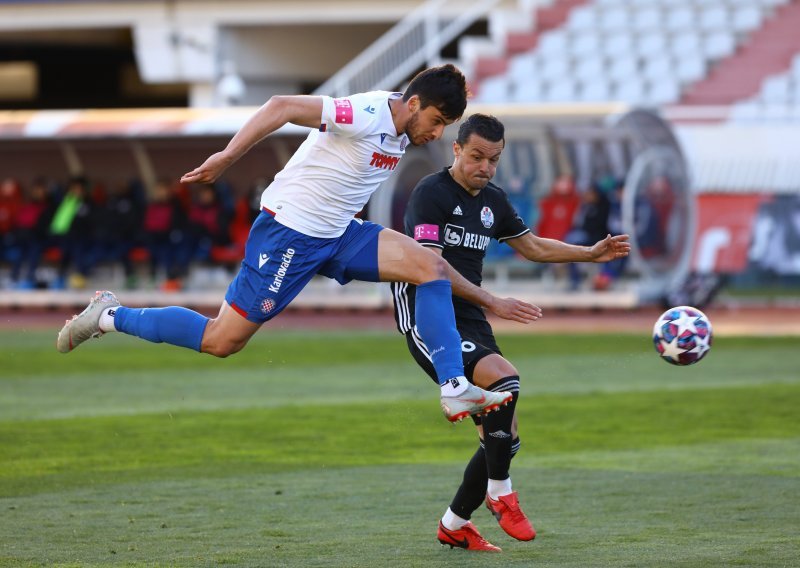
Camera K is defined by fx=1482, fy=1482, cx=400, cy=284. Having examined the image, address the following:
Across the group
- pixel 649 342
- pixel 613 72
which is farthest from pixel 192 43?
pixel 649 342

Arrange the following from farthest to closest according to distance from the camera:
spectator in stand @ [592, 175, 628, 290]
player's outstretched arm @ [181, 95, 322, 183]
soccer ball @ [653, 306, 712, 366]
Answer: spectator in stand @ [592, 175, 628, 290]
soccer ball @ [653, 306, 712, 366]
player's outstretched arm @ [181, 95, 322, 183]

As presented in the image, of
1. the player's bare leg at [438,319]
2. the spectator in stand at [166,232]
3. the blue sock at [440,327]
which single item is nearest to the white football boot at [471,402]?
the player's bare leg at [438,319]

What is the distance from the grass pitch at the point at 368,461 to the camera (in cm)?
680

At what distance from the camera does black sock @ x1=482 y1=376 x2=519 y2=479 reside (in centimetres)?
672

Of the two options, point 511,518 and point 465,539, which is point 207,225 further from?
point 511,518

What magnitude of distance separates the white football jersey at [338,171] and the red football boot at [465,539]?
1542mm

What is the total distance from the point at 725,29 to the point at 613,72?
239 cm

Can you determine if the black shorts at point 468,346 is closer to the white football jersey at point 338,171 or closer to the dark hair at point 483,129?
the white football jersey at point 338,171

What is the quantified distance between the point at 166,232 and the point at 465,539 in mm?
19015

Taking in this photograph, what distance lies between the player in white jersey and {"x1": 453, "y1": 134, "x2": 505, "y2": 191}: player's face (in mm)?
156

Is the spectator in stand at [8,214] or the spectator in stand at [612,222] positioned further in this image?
the spectator in stand at [8,214]

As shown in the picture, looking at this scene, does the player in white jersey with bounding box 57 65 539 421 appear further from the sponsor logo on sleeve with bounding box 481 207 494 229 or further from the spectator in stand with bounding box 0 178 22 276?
the spectator in stand with bounding box 0 178 22 276

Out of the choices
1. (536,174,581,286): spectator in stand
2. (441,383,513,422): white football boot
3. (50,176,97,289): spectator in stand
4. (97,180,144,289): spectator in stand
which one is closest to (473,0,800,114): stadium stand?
(536,174,581,286): spectator in stand

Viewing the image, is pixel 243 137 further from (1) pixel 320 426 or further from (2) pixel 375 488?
(1) pixel 320 426
